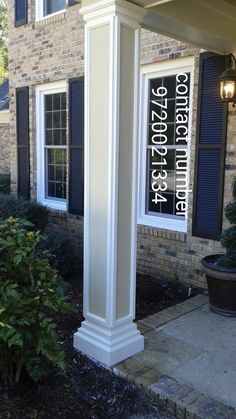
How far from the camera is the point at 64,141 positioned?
21.8 ft

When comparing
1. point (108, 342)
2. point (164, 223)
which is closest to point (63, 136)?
point (164, 223)

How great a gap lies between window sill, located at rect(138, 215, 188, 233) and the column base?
→ 6.26ft

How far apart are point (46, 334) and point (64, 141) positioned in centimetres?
445

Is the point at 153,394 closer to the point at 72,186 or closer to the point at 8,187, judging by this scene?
the point at 72,186

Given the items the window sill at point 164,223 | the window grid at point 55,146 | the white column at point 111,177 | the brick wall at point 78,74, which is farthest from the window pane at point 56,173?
the white column at point 111,177

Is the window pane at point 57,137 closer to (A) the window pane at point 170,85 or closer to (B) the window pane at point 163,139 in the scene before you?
(B) the window pane at point 163,139

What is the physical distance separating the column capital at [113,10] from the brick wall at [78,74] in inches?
67.4

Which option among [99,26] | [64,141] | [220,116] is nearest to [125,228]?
[99,26]

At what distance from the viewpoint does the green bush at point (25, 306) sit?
2534 millimetres

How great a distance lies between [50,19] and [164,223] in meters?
3.64

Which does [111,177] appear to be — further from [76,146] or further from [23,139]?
[23,139]

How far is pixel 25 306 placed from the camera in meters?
2.61

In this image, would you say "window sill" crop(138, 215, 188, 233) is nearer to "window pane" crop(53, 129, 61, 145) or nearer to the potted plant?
the potted plant

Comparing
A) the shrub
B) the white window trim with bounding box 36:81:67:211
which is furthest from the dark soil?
the white window trim with bounding box 36:81:67:211
